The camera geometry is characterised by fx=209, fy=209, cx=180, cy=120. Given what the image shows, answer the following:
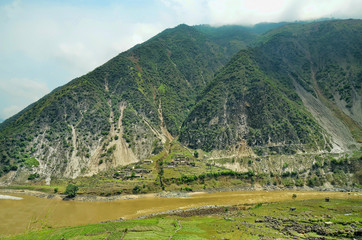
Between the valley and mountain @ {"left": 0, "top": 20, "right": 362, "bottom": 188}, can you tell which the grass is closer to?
the valley

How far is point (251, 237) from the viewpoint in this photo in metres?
36.1

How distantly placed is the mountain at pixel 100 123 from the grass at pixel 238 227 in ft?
190

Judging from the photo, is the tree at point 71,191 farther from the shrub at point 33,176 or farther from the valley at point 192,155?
the shrub at point 33,176

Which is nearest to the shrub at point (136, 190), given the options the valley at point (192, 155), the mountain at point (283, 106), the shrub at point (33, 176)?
the valley at point (192, 155)

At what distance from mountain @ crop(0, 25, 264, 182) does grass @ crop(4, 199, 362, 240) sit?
57.9 metres

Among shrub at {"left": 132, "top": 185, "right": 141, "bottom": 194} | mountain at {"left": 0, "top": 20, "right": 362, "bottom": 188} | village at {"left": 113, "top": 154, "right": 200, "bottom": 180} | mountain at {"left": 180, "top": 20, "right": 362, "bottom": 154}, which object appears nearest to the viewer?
shrub at {"left": 132, "top": 185, "right": 141, "bottom": 194}

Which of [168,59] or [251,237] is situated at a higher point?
[168,59]

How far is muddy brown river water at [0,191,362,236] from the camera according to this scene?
53.5m

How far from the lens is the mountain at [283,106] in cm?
11025

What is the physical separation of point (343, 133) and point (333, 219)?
95.0m

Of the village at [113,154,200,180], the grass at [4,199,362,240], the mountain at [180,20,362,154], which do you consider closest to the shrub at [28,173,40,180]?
the village at [113,154,200,180]

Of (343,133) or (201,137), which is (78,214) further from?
(343,133)

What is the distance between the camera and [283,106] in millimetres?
123688

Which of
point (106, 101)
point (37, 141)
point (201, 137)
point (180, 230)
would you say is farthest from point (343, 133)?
point (37, 141)
